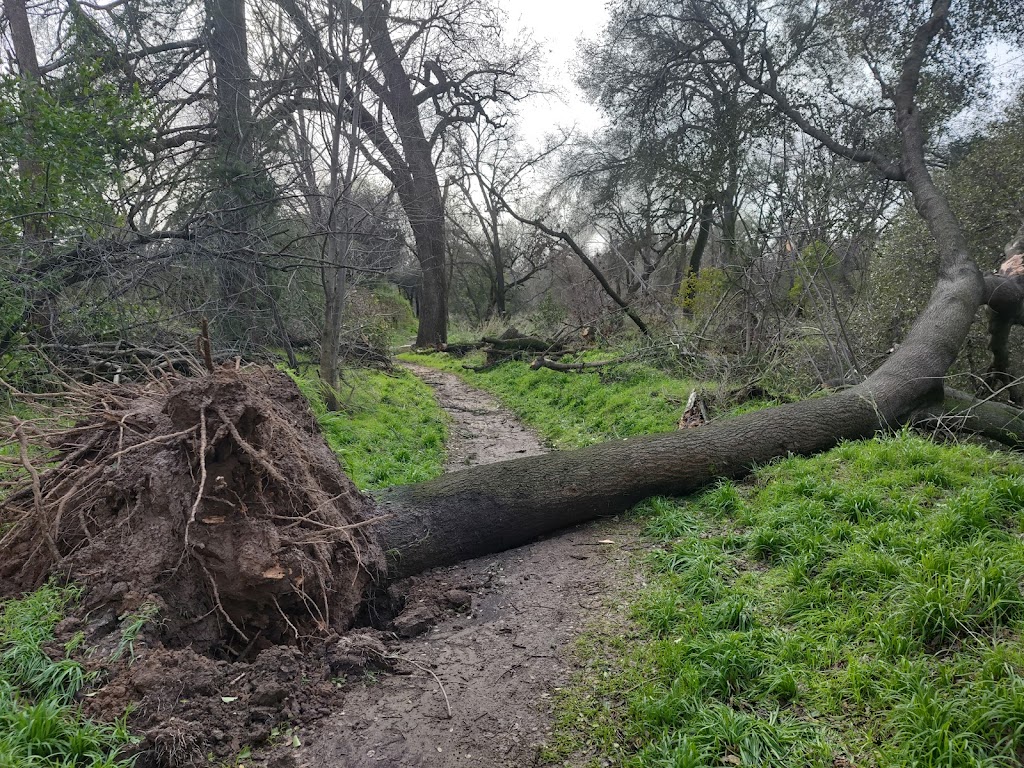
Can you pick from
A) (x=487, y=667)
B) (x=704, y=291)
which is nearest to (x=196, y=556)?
(x=487, y=667)

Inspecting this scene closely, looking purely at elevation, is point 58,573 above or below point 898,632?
above

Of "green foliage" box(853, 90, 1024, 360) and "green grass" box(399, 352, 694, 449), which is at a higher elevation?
"green foliage" box(853, 90, 1024, 360)

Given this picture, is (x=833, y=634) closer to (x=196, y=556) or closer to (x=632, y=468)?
(x=632, y=468)

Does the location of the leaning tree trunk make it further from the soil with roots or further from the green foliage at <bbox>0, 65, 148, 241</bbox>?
the green foliage at <bbox>0, 65, 148, 241</bbox>

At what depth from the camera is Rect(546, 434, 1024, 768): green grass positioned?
2.36m

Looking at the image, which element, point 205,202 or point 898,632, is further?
point 205,202

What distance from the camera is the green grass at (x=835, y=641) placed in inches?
93.0

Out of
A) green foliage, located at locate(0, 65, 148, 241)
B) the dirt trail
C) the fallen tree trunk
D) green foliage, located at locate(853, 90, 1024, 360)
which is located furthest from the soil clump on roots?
green foliage, located at locate(853, 90, 1024, 360)

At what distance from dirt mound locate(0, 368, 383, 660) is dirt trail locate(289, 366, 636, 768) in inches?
25.3

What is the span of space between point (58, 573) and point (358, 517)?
1755 mm

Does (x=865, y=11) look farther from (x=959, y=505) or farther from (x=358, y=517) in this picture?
(x=358, y=517)

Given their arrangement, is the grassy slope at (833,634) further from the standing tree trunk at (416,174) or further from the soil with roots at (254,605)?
the standing tree trunk at (416,174)

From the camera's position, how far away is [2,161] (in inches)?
238

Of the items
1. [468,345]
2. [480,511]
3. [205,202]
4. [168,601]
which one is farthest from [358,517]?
[468,345]
